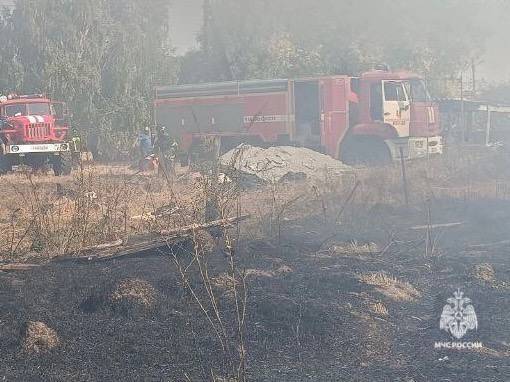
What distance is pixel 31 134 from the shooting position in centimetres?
1584

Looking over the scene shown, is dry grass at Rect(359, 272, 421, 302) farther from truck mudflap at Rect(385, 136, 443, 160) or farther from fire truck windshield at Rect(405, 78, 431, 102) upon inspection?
fire truck windshield at Rect(405, 78, 431, 102)

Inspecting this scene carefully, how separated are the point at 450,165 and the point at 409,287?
10.5 metres

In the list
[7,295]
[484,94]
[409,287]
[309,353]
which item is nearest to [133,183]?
[7,295]

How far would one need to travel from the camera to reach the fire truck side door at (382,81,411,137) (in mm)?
16609

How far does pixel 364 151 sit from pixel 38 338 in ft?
45.1

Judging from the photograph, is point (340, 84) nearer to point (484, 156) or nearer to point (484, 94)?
point (484, 156)

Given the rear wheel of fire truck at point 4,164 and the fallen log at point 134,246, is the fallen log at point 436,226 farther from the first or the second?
the rear wheel of fire truck at point 4,164

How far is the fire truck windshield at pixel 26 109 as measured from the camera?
16062mm

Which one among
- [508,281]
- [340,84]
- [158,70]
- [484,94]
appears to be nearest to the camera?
[508,281]

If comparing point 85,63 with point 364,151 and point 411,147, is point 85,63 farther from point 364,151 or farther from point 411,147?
point 411,147

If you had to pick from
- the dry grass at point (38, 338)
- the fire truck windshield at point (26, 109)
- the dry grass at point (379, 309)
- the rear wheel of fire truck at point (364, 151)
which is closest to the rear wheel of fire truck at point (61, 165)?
the fire truck windshield at point (26, 109)

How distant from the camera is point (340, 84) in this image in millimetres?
17172

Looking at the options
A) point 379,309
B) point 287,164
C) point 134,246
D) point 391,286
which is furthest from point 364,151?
point 379,309

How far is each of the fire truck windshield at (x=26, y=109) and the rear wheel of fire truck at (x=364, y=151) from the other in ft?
27.4
